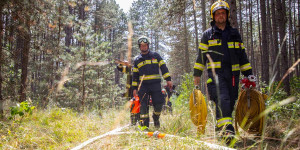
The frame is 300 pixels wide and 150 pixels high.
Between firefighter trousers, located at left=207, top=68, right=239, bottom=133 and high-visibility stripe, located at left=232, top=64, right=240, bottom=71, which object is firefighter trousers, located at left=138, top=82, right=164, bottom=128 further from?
high-visibility stripe, located at left=232, top=64, right=240, bottom=71

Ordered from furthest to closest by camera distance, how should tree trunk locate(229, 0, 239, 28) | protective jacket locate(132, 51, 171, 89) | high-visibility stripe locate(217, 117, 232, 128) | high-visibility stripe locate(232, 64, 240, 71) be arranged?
tree trunk locate(229, 0, 239, 28)
protective jacket locate(132, 51, 171, 89)
high-visibility stripe locate(232, 64, 240, 71)
high-visibility stripe locate(217, 117, 232, 128)

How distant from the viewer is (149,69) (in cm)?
504

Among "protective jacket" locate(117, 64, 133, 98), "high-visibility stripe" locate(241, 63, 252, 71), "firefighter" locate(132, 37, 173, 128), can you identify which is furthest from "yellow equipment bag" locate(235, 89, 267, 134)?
"protective jacket" locate(117, 64, 133, 98)

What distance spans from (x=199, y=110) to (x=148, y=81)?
172 cm

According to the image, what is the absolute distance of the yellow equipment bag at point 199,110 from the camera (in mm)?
3368

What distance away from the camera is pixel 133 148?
2365mm

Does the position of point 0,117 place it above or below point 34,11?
below

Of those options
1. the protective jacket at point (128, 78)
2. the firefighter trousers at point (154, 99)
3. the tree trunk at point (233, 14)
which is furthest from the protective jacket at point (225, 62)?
the protective jacket at point (128, 78)

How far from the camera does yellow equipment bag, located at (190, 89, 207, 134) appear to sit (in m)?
3.37

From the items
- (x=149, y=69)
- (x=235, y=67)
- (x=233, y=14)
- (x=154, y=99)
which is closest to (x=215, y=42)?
(x=235, y=67)

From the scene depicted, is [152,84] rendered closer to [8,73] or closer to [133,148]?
[133,148]

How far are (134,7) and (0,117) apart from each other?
3930cm

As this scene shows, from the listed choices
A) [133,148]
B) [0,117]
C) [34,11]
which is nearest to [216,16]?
[133,148]

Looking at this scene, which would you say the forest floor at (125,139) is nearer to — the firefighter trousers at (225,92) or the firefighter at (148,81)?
the firefighter trousers at (225,92)
